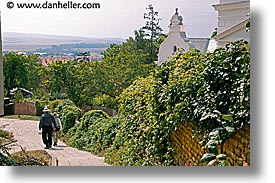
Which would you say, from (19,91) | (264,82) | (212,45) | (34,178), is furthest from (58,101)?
(264,82)

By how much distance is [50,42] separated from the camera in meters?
3.13

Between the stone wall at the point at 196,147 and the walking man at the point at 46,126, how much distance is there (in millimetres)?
761

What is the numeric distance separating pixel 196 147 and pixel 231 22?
757 mm

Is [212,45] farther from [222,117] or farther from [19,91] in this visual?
[19,91]

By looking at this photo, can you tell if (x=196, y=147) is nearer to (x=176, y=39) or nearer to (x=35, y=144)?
(x=176, y=39)

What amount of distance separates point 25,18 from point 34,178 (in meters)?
0.96

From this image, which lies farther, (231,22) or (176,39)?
(176,39)

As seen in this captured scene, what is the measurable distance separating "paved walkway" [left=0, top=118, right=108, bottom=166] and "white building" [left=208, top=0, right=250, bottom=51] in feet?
3.34

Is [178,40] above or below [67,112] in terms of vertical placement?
above

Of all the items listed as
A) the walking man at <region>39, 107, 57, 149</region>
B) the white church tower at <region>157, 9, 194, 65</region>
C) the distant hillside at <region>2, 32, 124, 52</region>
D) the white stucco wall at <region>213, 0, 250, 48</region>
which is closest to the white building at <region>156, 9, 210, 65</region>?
the white church tower at <region>157, 9, 194, 65</region>

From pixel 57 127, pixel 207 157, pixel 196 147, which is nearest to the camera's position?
pixel 207 157

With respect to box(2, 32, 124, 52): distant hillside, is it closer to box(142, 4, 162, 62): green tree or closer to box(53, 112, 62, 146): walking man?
box(142, 4, 162, 62): green tree

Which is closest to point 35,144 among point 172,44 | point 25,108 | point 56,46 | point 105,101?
point 25,108

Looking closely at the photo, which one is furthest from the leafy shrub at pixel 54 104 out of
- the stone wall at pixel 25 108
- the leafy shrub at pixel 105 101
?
the leafy shrub at pixel 105 101
